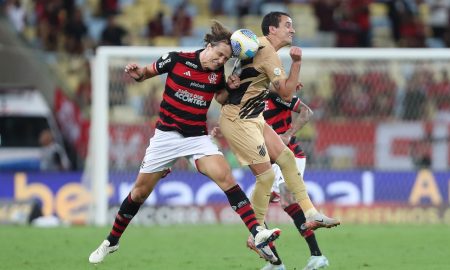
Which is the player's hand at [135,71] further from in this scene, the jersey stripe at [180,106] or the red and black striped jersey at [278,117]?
the red and black striped jersey at [278,117]

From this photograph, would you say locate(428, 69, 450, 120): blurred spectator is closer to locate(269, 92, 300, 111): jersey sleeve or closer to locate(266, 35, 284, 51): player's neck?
locate(269, 92, 300, 111): jersey sleeve

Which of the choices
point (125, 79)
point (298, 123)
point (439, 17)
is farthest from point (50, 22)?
point (298, 123)

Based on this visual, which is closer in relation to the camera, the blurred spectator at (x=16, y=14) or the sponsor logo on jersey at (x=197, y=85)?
the sponsor logo on jersey at (x=197, y=85)

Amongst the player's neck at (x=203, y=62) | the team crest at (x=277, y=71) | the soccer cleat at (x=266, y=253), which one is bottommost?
the soccer cleat at (x=266, y=253)

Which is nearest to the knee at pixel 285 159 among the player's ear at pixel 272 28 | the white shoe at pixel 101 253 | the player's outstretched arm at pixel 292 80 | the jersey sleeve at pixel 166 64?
the player's outstretched arm at pixel 292 80

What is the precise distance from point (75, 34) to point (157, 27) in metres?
1.79

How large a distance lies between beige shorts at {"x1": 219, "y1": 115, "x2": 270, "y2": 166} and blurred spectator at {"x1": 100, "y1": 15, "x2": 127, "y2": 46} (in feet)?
42.7

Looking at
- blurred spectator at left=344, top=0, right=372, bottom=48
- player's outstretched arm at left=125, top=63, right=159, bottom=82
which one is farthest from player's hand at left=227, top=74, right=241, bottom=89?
blurred spectator at left=344, top=0, right=372, bottom=48

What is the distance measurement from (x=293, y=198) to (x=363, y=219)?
8017mm

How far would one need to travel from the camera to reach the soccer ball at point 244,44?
Result: 33.8 feet

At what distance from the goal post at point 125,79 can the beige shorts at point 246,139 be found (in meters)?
7.38

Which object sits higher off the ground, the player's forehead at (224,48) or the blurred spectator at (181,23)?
the player's forehead at (224,48)

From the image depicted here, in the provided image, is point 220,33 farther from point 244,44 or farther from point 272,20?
point 272,20

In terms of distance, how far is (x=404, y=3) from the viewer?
25172 millimetres
